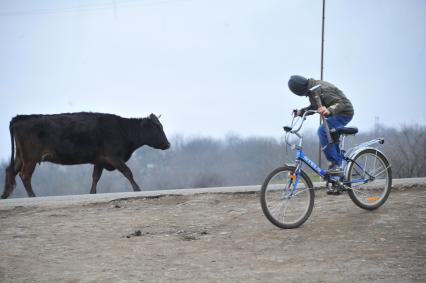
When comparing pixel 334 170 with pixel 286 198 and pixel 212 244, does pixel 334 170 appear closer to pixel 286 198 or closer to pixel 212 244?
pixel 286 198

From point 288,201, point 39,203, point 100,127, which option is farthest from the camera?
point 100,127

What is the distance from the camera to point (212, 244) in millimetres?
6695

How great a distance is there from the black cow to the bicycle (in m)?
6.55

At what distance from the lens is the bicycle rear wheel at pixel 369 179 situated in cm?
758

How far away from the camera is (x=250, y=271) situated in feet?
18.4

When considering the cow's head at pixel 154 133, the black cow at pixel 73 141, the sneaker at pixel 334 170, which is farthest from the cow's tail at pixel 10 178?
the sneaker at pixel 334 170

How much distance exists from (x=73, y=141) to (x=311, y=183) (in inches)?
328

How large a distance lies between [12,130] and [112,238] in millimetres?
7463

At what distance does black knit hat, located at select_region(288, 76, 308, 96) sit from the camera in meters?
7.40

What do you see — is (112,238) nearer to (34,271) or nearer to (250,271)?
(34,271)

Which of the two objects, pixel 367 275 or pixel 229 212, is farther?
pixel 229 212

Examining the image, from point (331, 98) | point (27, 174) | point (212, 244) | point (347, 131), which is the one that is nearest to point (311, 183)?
point (347, 131)

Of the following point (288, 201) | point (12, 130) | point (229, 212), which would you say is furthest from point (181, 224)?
point (12, 130)

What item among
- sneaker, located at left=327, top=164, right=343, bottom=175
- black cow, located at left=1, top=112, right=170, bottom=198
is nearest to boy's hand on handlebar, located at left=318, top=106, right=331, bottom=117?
sneaker, located at left=327, top=164, right=343, bottom=175
